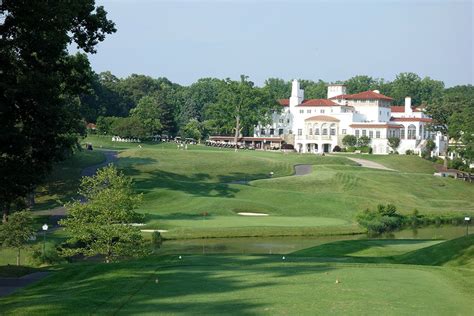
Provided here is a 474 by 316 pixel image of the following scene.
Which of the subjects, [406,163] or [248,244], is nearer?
[248,244]

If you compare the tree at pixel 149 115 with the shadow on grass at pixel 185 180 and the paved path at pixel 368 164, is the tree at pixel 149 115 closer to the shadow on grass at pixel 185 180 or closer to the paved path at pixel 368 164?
the paved path at pixel 368 164

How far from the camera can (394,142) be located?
428 feet

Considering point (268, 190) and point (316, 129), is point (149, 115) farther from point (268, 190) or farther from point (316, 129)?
point (268, 190)

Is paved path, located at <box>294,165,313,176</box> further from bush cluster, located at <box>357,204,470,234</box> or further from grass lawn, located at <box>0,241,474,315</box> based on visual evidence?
grass lawn, located at <box>0,241,474,315</box>

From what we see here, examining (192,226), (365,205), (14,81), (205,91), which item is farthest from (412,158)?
(14,81)

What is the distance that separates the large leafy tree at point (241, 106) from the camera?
13750 cm

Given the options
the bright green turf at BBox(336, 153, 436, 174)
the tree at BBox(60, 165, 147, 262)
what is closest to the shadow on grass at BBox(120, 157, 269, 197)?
the bright green turf at BBox(336, 153, 436, 174)

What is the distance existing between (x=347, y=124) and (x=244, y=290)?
122859 millimetres

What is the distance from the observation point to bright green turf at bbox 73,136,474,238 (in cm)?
5978

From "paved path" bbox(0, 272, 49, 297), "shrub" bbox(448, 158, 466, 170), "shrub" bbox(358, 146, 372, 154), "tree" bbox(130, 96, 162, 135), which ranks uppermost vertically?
"tree" bbox(130, 96, 162, 135)

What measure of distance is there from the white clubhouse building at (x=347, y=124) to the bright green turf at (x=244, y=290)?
372 feet

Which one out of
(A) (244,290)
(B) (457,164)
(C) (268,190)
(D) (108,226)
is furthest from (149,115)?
(A) (244,290)

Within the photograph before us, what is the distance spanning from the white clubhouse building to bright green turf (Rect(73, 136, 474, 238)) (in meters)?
24.9

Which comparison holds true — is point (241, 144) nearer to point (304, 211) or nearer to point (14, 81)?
point (304, 211)
